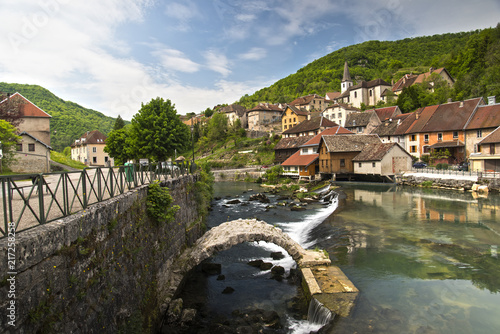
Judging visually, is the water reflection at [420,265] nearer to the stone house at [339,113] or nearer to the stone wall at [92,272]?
the stone wall at [92,272]

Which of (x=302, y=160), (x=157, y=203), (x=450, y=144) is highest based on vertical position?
(x=450, y=144)

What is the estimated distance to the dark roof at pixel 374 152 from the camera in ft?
131

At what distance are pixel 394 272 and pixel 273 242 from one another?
5.26 meters

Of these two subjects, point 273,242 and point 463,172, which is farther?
point 463,172

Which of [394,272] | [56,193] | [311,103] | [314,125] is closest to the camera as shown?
[56,193]

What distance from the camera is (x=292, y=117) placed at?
274 ft

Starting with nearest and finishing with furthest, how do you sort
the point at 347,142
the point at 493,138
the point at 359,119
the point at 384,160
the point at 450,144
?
the point at 493,138, the point at 384,160, the point at 450,144, the point at 347,142, the point at 359,119

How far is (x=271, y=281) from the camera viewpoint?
1342cm

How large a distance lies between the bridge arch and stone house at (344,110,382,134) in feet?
180

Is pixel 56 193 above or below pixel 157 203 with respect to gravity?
above

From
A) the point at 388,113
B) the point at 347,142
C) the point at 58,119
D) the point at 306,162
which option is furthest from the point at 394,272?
the point at 58,119

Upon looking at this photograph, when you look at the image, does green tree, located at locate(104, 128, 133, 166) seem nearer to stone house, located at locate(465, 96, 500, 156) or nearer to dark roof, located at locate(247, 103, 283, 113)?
stone house, located at locate(465, 96, 500, 156)

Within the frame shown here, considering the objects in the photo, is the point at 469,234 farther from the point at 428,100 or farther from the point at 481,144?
the point at 428,100

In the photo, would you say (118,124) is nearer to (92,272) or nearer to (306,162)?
(306,162)
